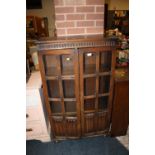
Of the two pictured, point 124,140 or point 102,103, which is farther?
point 124,140

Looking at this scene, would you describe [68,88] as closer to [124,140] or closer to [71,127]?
[71,127]

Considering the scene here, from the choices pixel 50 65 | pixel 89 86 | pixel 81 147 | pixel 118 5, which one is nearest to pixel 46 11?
pixel 118 5

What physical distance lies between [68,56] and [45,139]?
115 cm

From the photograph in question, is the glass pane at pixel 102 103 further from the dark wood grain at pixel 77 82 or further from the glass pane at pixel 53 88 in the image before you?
the glass pane at pixel 53 88

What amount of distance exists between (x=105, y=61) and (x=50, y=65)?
0.55 meters

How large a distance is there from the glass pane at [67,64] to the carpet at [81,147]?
38.3 inches

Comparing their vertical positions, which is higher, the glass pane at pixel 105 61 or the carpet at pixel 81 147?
the glass pane at pixel 105 61

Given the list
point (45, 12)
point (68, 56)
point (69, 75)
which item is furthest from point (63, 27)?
point (45, 12)

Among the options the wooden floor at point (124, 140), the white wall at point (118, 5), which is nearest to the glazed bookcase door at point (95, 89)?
the wooden floor at point (124, 140)

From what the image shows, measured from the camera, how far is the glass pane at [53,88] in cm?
146

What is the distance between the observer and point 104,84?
1.54 m

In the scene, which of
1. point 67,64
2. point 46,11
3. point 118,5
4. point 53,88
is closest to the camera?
point 67,64

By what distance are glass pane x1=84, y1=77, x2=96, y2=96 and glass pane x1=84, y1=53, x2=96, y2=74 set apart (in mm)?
89
